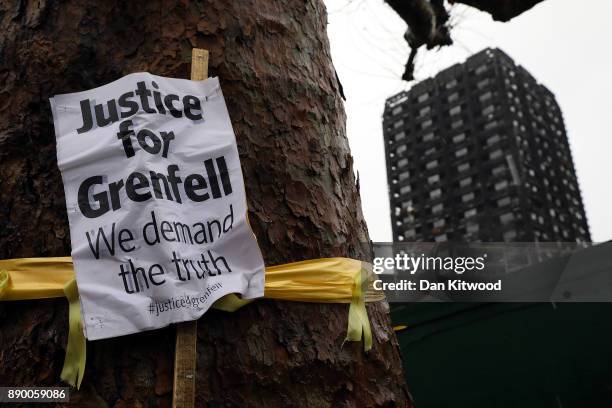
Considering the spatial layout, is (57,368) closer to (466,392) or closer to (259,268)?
(259,268)

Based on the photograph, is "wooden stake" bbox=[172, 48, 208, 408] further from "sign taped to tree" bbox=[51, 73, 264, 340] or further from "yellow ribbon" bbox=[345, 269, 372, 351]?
"yellow ribbon" bbox=[345, 269, 372, 351]

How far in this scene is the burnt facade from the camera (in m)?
39.0

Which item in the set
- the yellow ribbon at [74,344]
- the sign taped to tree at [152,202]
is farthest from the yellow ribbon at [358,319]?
the yellow ribbon at [74,344]

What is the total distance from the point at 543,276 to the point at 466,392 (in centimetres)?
111

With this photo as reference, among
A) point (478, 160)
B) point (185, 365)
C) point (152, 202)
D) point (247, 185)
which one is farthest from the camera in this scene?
point (478, 160)

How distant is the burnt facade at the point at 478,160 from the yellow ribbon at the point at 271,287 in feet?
122

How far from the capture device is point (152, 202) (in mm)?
1509

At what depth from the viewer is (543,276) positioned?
4156mm

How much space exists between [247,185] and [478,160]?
40.7m

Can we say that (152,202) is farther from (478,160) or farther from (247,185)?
(478,160)

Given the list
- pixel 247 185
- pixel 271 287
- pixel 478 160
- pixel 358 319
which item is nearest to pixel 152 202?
pixel 247 185

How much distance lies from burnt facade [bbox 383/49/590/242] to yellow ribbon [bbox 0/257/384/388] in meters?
37.2

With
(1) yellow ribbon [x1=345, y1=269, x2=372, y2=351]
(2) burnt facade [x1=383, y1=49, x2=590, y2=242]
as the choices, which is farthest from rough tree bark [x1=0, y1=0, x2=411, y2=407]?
(2) burnt facade [x1=383, y1=49, x2=590, y2=242]

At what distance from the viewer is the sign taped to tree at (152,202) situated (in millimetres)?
1453
